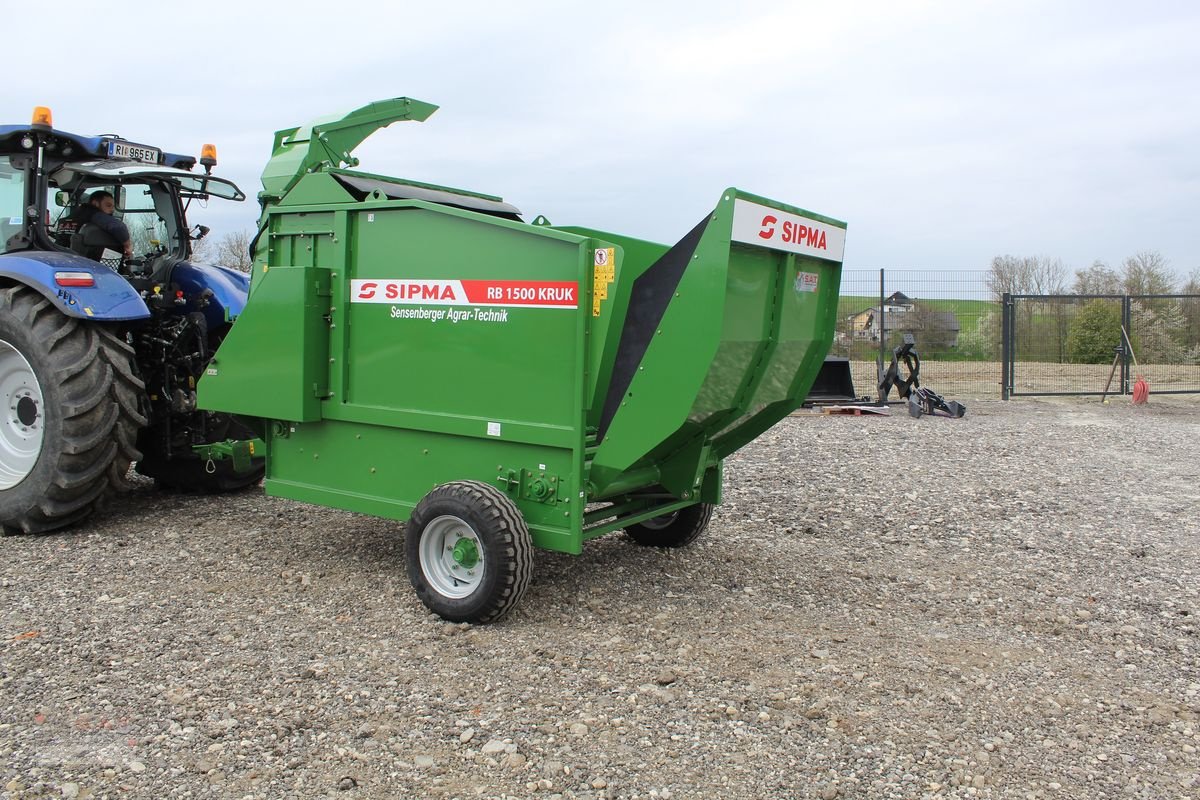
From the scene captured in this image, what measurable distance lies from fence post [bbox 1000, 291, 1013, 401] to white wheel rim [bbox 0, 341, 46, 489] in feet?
40.6

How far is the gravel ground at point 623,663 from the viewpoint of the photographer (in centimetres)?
293

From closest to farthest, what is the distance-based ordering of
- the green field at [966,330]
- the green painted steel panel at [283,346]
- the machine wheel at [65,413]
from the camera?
the green painted steel panel at [283,346], the machine wheel at [65,413], the green field at [966,330]

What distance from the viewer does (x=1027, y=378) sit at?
50.9ft

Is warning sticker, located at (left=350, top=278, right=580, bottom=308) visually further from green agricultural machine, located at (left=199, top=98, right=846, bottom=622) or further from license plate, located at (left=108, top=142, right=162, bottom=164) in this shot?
license plate, located at (left=108, top=142, right=162, bottom=164)

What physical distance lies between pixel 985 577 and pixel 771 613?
1.44 meters

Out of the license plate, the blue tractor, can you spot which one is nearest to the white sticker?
the blue tractor

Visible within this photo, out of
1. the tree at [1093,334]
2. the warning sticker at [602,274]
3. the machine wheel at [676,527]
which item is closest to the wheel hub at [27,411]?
the machine wheel at [676,527]

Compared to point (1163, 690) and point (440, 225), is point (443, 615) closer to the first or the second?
point (440, 225)

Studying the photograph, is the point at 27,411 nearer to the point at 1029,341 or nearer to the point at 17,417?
the point at 17,417

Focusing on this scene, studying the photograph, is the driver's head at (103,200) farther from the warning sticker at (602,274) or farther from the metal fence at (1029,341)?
the metal fence at (1029,341)

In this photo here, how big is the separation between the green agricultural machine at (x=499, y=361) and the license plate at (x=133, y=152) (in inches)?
67.6

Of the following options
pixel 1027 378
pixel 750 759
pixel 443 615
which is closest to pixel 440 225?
pixel 443 615

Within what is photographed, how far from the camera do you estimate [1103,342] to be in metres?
15.6

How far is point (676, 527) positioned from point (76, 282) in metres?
3.69
